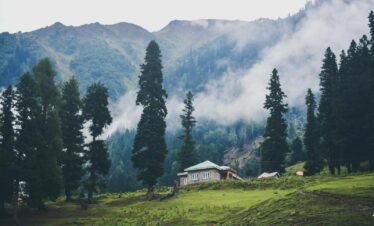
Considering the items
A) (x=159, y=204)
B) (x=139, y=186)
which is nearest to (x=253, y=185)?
(x=159, y=204)

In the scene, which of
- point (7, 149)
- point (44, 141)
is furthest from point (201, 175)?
point (7, 149)

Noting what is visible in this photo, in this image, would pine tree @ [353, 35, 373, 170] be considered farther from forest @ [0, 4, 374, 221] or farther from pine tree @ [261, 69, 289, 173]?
pine tree @ [261, 69, 289, 173]

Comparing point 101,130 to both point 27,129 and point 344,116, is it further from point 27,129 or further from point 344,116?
point 344,116

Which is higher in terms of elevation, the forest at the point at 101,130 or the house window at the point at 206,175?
the forest at the point at 101,130

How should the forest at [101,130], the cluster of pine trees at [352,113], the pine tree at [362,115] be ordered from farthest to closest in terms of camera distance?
1. the cluster of pine trees at [352,113]
2. the pine tree at [362,115]
3. the forest at [101,130]

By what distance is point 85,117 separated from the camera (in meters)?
80.0

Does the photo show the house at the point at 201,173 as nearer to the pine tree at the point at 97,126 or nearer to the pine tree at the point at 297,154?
the pine tree at the point at 97,126

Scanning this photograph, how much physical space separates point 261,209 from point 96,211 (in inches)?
1004

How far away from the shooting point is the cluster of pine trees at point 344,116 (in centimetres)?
7850

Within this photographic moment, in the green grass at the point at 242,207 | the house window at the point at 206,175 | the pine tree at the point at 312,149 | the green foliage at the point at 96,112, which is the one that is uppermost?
the green foliage at the point at 96,112

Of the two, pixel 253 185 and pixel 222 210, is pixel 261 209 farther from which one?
pixel 253 185

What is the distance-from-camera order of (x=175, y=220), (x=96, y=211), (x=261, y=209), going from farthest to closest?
1. (x=96, y=211)
2. (x=175, y=220)
3. (x=261, y=209)

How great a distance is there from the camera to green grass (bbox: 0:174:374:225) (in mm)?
39750

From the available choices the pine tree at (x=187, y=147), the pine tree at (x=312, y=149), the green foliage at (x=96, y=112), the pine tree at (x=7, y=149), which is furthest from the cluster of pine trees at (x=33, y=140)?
the pine tree at (x=312, y=149)
